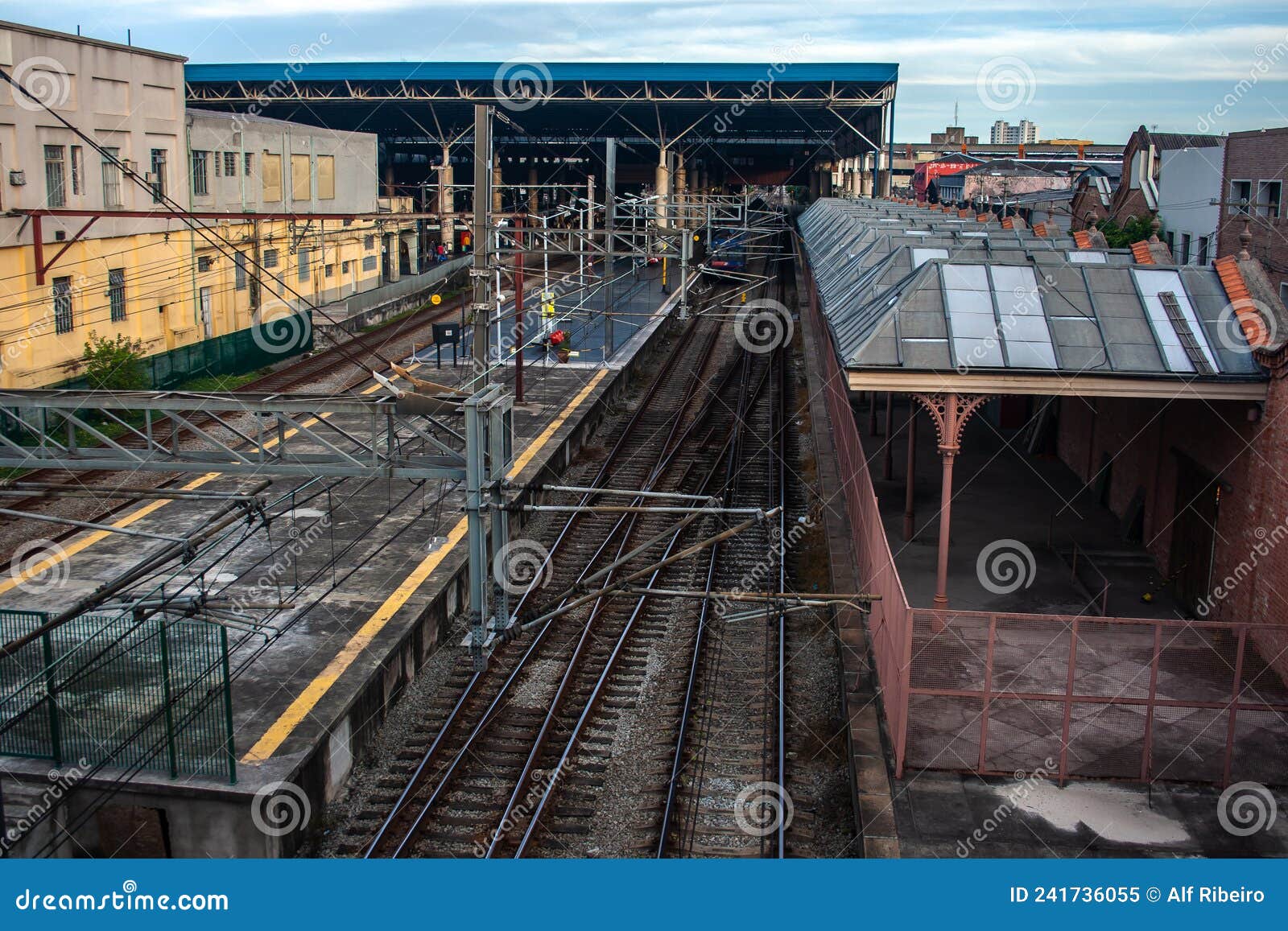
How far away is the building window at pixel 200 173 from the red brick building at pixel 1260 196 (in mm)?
25461

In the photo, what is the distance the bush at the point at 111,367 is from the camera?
25.5 m

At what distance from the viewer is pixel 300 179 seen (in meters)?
39.2

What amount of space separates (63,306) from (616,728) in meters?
19.0

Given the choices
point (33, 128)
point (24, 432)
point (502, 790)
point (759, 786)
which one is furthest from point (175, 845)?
point (33, 128)

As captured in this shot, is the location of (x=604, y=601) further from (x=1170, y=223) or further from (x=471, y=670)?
(x=1170, y=223)

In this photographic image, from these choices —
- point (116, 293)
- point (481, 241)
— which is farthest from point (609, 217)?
point (481, 241)

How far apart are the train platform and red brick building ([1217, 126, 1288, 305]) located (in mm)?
15416

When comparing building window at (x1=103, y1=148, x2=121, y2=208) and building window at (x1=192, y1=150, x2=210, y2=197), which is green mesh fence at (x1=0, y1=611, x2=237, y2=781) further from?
building window at (x1=192, y1=150, x2=210, y2=197)

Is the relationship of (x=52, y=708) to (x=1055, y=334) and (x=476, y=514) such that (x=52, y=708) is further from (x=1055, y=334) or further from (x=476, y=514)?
(x=1055, y=334)

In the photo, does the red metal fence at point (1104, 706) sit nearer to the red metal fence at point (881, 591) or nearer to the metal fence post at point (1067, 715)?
the metal fence post at point (1067, 715)

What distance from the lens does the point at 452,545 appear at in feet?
57.6

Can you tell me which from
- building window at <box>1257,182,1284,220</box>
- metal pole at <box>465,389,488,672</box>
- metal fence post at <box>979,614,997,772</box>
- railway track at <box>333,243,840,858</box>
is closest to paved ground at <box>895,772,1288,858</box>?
metal fence post at <box>979,614,997,772</box>

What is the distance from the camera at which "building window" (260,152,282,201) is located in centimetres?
3672

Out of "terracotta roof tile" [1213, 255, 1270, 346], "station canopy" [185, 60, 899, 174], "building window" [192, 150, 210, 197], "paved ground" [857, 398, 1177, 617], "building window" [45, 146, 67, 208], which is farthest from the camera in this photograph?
"station canopy" [185, 60, 899, 174]
